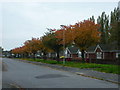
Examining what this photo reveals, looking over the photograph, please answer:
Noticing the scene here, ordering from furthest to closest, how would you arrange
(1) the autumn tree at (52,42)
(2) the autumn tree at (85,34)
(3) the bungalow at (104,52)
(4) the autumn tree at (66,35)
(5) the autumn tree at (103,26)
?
(5) the autumn tree at (103,26)
(3) the bungalow at (104,52)
(1) the autumn tree at (52,42)
(4) the autumn tree at (66,35)
(2) the autumn tree at (85,34)

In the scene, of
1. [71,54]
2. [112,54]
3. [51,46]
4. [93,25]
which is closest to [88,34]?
[93,25]

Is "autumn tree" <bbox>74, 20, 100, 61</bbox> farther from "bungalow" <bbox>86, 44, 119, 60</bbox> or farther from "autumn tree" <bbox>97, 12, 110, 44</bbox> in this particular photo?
"autumn tree" <bbox>97, 12, 110, 44</bbox>

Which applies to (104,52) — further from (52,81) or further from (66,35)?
(52,81)

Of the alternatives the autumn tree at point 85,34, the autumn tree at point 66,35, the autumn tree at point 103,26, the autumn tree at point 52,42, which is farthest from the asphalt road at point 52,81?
the autumn tree at point 103,26

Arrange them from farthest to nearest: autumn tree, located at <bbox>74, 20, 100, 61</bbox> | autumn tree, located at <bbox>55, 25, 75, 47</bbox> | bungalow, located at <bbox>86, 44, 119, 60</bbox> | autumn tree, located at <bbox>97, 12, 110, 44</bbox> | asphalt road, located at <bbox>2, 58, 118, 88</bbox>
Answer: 1. autumn tree, located at <bbox>97, 12, 110, 44</bbox>
2. bungalow, located at <bbox>86, 44, 119, 60</bbox>
3. autumn tree, located at <bbox>55, 25, 75, 47</bbox>
4. autumn tree, located at <bbox>74, 20, 100, 61</bbox>
5. asphalt road, located at <bbox>2, 58, 118, 88</bbox>

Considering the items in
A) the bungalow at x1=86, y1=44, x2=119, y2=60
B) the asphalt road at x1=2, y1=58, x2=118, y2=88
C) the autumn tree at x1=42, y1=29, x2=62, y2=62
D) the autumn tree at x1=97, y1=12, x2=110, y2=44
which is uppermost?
the autumn tree at x1=97, y1=12, x2=110, y2=44

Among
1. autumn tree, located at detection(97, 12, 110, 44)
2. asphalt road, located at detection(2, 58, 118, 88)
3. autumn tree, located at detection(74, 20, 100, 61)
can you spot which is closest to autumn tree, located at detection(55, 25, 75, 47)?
autumn tree, located at detection(74, 20, 100, 61)

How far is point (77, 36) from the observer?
35406 mm

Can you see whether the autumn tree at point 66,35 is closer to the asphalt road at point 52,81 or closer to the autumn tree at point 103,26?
the asphalt road at point 52,81

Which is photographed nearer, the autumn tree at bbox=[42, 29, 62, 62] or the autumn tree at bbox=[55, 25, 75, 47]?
the autumn tree at bbox=[55, 25, 75, 47]

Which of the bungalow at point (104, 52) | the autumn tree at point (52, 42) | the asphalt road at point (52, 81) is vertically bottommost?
the asphalt road at point (52, 81)

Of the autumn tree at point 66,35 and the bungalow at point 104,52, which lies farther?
the bungalow at point 104,52

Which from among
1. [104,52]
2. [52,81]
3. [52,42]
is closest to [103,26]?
[104,52]

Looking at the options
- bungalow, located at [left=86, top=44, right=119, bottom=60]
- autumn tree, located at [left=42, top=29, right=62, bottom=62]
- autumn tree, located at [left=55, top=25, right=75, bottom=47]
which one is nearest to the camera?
autumn tree, located at [left=55, top=25, right=75, bottom=47]
